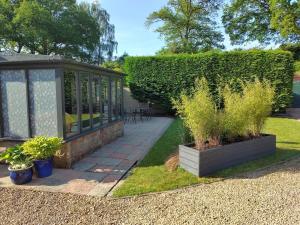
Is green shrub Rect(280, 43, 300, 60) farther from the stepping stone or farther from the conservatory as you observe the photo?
the stepping stone

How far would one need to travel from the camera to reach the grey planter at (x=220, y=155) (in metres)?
4.64

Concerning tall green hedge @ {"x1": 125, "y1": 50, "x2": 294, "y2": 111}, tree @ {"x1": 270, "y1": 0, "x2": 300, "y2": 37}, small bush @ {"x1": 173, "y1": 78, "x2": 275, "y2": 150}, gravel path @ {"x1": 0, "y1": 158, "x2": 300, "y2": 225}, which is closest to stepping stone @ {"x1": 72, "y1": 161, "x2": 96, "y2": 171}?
gravel path @ {"x1": 0, "y1": 158, "x2": 300, "y2": 225}

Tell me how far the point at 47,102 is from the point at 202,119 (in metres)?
3.09

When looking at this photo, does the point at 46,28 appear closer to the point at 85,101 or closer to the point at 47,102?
the point at 85,101

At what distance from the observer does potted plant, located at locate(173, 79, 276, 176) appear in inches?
189

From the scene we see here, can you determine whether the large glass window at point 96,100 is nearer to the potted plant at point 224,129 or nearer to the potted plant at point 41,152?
the potted plant at point 41,152

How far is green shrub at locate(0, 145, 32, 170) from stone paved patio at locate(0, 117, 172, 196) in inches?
12.1

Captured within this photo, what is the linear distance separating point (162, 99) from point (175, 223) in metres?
10.5

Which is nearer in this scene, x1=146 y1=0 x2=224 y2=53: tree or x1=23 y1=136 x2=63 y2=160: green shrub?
x1=23 y1=136 x2=63 y2=160: green shrub

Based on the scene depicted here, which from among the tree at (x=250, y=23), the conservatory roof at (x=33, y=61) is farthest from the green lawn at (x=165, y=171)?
the tree at (x=250, y=23)

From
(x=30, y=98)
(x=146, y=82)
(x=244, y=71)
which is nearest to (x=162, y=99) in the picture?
(x=146, y=82)

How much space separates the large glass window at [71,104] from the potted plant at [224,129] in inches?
91.3

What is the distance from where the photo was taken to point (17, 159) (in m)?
4.61

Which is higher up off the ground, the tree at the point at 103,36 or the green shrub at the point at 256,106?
the tree at the point at 103,36
